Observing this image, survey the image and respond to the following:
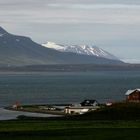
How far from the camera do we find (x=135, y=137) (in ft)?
112

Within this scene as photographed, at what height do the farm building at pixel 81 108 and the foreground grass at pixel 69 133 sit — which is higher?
the farm building at pixel 81 108

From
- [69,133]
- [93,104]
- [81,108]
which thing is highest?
[93,104]

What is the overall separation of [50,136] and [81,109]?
53.7m

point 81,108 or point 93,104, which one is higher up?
point 93,104

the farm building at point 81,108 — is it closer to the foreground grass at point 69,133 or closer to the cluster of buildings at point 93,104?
the cluster of buildings at point 93,104

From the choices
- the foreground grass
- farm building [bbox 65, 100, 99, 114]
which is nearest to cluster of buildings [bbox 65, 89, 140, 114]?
farm building [bbox 65, 100, 99, 114]

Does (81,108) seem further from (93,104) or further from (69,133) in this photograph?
(69,133)

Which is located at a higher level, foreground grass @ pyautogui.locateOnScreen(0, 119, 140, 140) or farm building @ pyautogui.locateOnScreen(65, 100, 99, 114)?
farm building @ pyautogui.locateOnScreen(65, 100, 99, 114)

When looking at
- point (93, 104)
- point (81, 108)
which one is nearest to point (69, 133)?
point (81, 108)

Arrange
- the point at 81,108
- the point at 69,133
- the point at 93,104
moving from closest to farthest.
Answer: the point at 69,133, the point at 81,108, the point at 93,104

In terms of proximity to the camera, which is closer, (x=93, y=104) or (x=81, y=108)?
(x=81, y=108)

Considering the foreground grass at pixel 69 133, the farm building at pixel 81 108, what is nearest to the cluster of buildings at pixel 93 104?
the farm building at pixel 81 108

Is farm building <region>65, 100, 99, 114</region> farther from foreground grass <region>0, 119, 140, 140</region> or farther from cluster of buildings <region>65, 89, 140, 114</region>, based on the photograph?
foreground grass <region>0, 119, 140, 140</region>

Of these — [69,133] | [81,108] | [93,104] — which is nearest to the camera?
[69,133]
